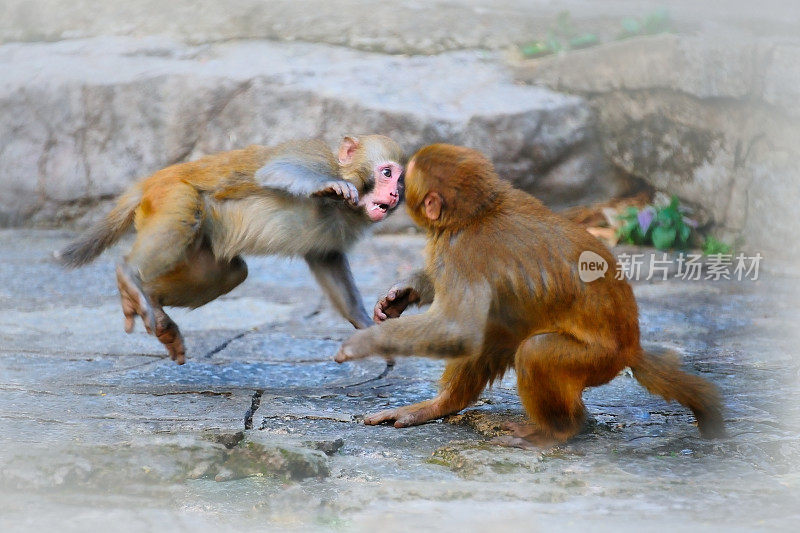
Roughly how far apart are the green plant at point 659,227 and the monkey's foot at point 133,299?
16.9 ft

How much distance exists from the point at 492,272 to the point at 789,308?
3.75m

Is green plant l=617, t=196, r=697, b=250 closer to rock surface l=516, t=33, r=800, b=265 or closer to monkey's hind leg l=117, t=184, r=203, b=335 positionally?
rock surface l=516, t=33, r=800, b=265

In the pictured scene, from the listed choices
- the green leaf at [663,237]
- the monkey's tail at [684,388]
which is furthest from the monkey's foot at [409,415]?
the green leaf at [663,237]

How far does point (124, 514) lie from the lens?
127 inches

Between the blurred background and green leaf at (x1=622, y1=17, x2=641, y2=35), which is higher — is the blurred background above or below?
below

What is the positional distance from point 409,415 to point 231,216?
1610 millimetres

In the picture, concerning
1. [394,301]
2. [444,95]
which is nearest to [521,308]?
[394,301]

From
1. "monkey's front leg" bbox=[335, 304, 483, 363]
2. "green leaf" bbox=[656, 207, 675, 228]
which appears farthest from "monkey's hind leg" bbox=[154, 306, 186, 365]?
"green leaf" bbox=[656, 207, 675, 228]

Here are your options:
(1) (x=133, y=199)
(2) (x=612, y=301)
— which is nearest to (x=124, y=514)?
(2) (x=612, y=301)

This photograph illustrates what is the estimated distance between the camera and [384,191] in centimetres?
525

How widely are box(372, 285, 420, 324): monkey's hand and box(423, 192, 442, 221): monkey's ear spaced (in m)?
0.51

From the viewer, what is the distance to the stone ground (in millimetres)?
3318

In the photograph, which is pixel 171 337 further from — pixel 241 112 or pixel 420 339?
pixel 241 112

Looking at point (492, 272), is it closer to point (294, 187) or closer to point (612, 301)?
point (612, 301)
